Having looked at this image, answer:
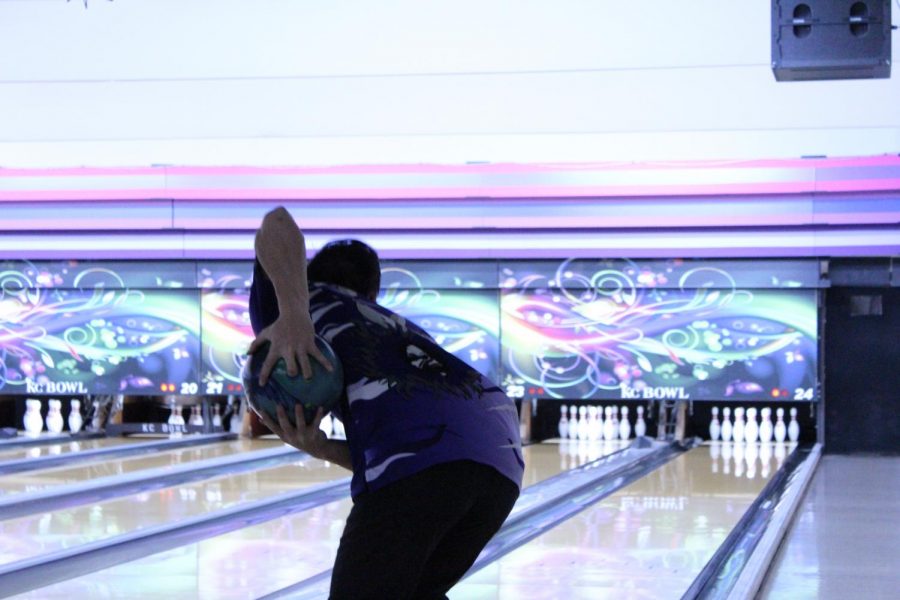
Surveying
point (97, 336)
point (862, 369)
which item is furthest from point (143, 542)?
point (862, 369)

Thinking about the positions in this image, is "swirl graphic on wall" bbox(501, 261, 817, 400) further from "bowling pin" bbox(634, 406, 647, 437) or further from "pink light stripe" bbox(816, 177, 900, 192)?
"pink light stripe" bbox(816, 177, 900, 192)

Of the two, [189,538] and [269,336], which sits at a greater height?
[269,336]

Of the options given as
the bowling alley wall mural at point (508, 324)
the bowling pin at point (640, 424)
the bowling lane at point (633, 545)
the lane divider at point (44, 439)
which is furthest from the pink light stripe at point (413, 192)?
the bowling lane at point (633, 545)

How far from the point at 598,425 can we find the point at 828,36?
14.0 feet

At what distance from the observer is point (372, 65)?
691 cm

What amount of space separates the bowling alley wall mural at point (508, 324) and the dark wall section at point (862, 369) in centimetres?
31

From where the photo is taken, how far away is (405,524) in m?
1.57

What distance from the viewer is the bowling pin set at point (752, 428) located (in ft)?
25.0

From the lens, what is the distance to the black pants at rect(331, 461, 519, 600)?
1.55 metres

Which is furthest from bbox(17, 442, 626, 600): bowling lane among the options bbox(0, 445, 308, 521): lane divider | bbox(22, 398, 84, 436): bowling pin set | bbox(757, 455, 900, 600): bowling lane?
bbox(22, 398, 84, 436): bowling pin set

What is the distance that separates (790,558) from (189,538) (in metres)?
1.78

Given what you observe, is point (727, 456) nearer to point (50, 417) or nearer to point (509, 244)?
point (509, 244)

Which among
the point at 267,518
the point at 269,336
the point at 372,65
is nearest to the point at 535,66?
the point at 372,65

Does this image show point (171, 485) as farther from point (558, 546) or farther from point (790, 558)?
point (790, 558)
